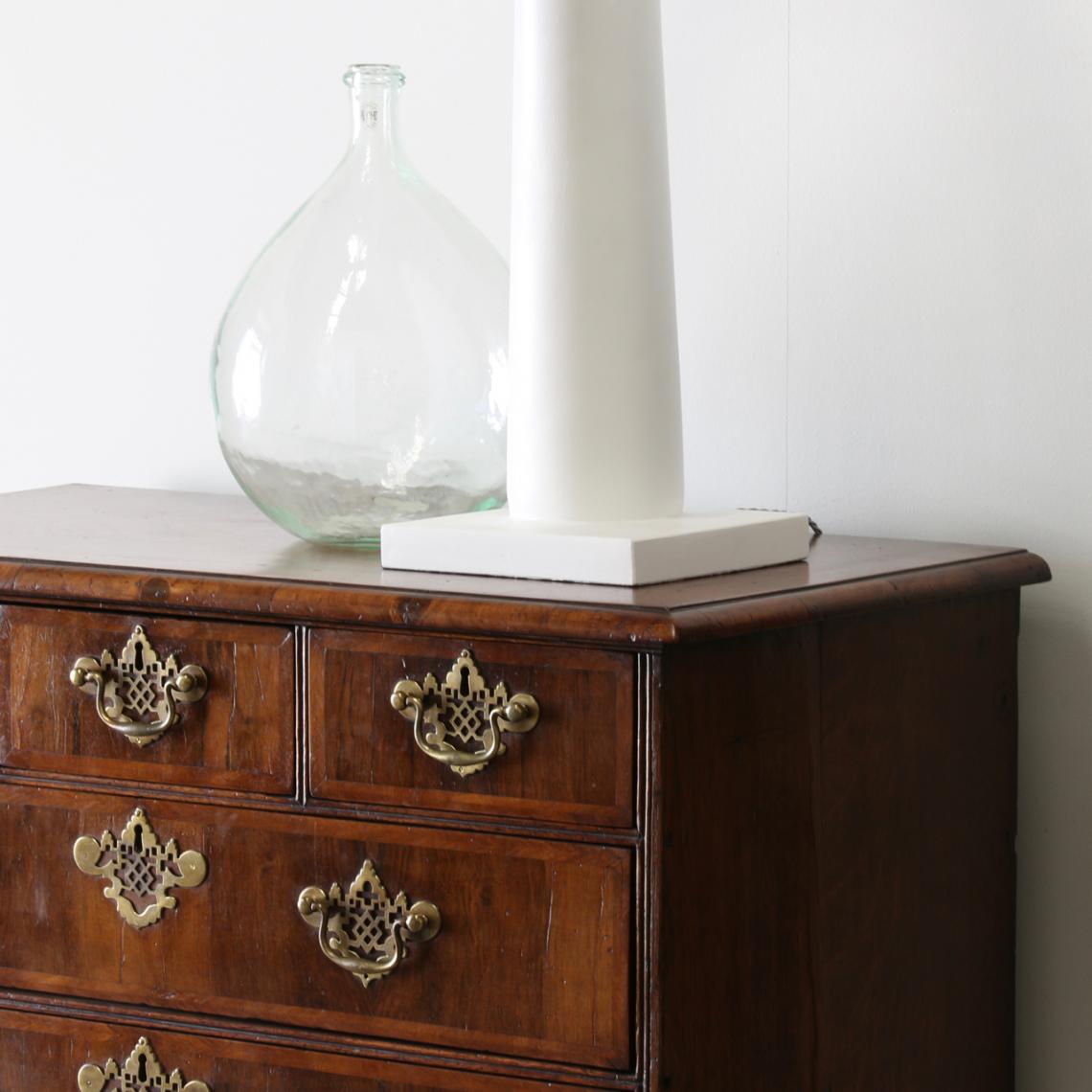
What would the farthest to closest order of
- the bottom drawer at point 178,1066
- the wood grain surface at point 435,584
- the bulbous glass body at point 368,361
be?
the bulbous glass body at point 368,361
the bottom drawer at point 178,1066
the wood grain surface at point 435,584

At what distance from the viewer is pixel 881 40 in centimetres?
144

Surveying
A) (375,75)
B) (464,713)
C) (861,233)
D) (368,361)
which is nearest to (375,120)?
(375,75)

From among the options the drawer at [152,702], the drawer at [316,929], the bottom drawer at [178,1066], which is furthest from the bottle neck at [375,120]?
the bottom drawer at [178,1066]

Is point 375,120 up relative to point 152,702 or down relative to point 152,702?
up

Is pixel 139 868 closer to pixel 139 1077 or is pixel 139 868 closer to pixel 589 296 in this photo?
pixel 139 1077

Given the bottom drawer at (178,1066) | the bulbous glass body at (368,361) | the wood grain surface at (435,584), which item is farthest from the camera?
the bulbous glass body at (368,361)

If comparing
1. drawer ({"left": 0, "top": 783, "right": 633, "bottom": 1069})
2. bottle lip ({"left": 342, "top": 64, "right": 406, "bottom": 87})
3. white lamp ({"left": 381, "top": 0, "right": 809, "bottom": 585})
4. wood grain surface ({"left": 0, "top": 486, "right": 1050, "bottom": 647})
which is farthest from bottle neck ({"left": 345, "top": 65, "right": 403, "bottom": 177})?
drawer ({"left": 0, "top": 783, "right": 633, "bottom": 1069})

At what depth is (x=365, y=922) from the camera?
45.3 inches

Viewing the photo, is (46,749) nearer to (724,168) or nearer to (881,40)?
(724,168)

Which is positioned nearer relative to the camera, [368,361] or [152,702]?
[152,702]

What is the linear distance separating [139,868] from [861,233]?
0.75 m

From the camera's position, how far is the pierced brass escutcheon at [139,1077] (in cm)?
123

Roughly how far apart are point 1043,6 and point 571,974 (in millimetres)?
819

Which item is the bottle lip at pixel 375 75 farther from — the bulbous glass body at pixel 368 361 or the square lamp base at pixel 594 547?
the square lamp base at pixel 594 547
